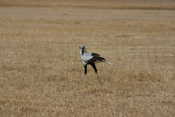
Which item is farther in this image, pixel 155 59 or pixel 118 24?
pixel 118 24

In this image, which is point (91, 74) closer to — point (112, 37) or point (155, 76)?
point (155, 76)

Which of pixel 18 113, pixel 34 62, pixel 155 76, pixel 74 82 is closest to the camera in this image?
pixel 18 113

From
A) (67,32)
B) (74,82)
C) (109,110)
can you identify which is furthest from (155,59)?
(67,32)

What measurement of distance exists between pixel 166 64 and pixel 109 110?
6344mm

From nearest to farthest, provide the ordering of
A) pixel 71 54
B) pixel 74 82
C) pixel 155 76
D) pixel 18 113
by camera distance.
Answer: pixel 18 113 < pixel 74 82 < pixel 155 76 < pixel 71 54

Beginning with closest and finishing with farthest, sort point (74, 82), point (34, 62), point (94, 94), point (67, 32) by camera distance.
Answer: point (94, 94)
point (74, 82)
point (34, 62)
point (67, 32)

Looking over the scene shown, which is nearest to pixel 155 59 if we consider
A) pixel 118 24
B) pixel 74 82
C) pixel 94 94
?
pixel 74 82

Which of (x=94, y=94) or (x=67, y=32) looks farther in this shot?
(x=67, y=32)

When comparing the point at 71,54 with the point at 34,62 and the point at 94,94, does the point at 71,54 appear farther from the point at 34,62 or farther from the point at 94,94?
the point at 94,94

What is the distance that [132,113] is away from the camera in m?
8.66

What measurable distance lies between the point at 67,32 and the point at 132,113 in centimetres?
1816

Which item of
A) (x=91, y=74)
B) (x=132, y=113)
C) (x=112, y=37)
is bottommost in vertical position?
(x=132, y=113)

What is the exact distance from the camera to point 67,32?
26.6m

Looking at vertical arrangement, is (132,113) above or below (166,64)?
below
